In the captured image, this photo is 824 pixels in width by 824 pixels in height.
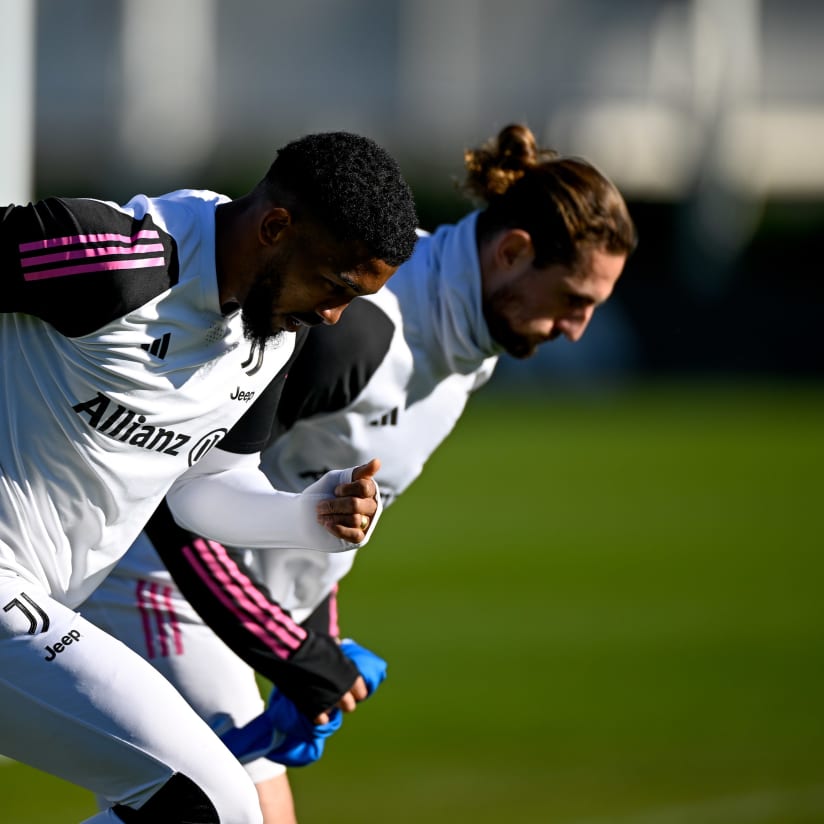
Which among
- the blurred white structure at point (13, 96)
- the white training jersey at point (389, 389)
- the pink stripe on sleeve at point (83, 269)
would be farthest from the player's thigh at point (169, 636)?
the blurred white structure at point (13, 96)

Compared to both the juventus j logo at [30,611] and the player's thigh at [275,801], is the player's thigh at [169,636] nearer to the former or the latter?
the player's thigh at [275,801]

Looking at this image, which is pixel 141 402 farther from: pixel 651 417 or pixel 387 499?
pixel 651 417

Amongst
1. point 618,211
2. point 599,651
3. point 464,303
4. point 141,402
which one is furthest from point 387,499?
point 599,651

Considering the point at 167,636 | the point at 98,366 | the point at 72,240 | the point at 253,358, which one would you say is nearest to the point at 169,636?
the point at 167,636

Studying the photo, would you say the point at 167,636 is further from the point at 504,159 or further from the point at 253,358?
the point at 504,159

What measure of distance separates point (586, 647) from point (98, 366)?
7351mm

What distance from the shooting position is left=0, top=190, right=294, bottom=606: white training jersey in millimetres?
3717

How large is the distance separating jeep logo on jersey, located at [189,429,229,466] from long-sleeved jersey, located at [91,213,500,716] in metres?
0.48

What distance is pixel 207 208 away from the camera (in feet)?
13.4

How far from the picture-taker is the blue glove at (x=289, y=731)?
4984 mm

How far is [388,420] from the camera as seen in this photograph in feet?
17.1

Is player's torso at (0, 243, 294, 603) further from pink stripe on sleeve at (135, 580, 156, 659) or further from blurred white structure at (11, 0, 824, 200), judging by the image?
blurred white structure at (11, 0, 824, 200)

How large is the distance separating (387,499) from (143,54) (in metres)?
39.4

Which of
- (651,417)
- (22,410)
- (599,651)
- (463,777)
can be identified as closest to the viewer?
(22,410)
